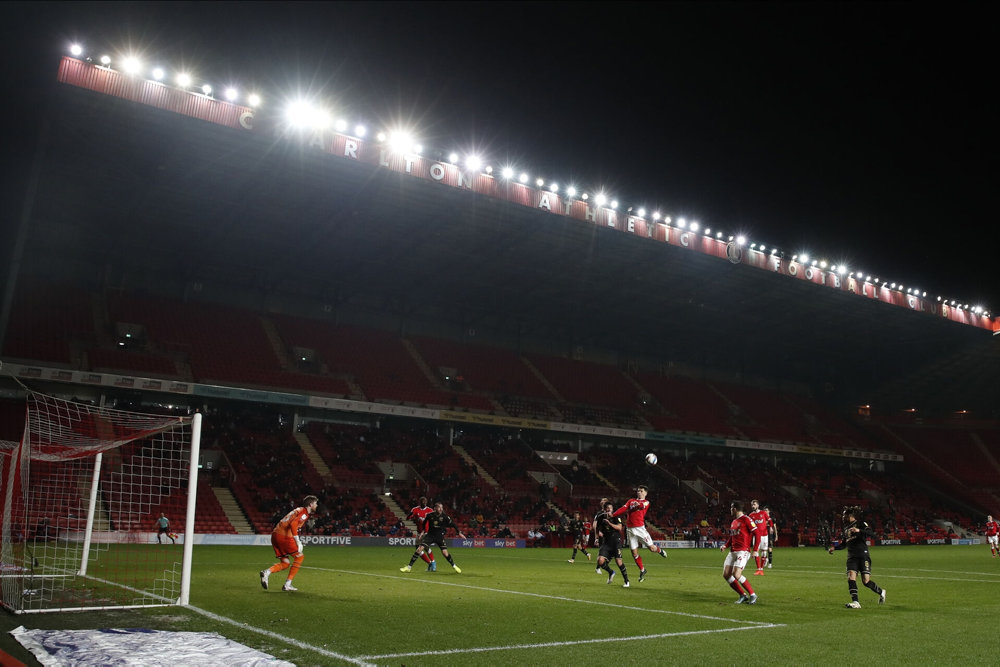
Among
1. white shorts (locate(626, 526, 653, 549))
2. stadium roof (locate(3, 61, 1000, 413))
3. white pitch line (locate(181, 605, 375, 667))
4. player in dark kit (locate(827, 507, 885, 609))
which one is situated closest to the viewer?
white pitch line (locate(181, 605, 375, 667))

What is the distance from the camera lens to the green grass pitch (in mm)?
7895

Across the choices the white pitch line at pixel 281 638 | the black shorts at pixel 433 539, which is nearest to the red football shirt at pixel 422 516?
the black shorts at pixel 433 539

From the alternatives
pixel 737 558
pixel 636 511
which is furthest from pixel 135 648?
pixel 636 511

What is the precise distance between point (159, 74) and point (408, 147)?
1014cm

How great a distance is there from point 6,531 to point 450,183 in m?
24.3

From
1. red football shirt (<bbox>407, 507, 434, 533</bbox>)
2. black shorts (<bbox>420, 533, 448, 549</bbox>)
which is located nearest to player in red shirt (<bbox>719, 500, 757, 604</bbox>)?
black shorts (<bbox>420, 533, 448, 549</bbox>)

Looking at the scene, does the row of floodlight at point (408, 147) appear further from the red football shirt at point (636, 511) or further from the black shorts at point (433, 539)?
the red football shirt at point (636, 511)

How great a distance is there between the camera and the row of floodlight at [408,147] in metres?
26.5

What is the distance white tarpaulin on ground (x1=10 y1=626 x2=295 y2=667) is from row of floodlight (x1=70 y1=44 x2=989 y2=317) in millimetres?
23467

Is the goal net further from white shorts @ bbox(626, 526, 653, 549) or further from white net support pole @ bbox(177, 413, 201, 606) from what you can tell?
white shorts @ bbox(626, 526, 653, 549)

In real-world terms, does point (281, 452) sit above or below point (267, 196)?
below

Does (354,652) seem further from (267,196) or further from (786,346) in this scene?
(786,346)

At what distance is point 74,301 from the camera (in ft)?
125

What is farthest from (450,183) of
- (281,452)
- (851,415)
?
(851,415)
